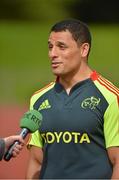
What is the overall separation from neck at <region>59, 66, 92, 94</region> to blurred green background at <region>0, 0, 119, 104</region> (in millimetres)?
7686

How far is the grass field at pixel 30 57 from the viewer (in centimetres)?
1138

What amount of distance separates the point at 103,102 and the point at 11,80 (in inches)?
349

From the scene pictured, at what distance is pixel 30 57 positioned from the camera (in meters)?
12.3

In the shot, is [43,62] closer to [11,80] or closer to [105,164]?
[11,80]

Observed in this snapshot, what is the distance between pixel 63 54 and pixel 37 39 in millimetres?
9319

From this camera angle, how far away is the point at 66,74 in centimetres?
313

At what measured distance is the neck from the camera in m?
3.15

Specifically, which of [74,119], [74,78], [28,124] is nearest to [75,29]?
[74,78]

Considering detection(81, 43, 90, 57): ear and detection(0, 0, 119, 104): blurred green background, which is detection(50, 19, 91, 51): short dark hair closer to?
detection(81, 43, 90, 57): ear

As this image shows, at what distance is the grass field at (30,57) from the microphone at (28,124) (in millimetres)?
7954

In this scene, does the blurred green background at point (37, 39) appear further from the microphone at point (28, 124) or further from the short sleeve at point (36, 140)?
the microphone at point (28, 124)

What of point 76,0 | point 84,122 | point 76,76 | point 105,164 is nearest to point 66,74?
point 76,76

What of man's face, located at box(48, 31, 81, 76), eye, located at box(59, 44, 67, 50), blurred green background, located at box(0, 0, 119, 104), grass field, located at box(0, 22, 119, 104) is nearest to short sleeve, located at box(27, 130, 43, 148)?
man's face, located at box(48, 31, 81, 76)

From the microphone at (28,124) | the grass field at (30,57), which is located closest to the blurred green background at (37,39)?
the grass field at (30,57)
